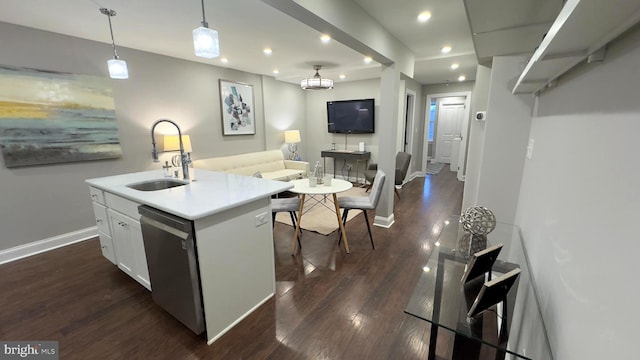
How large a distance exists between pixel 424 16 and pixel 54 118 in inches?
166

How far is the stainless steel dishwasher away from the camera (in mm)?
1584

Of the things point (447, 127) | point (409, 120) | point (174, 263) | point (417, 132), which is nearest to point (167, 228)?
point (174, 263)

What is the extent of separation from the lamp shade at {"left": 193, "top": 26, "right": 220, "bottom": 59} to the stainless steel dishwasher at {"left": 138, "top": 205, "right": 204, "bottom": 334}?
3.72ft

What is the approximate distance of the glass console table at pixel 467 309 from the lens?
3.31 ft

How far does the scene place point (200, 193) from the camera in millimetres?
1992

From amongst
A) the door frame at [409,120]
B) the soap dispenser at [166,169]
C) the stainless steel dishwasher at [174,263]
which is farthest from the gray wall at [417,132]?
the stainless steel dishwasher at [174,263]

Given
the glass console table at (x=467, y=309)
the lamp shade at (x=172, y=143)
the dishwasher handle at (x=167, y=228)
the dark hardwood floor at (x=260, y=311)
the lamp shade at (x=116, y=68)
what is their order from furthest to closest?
1. the lamp shade at (x=172, y=143)
2. the lamp shade at (x=116, y=68)
3. the dark hardwood floor at (x=260, y=311)
4. the dishwasher handle at (x=167, y=228)
5. the glass console table at (x=467, y=309)

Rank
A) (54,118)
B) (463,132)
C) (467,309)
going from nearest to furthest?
1. (467,309)
2. (54,118)
3. (463,132)

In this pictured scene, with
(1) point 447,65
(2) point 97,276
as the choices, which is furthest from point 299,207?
(1) point 447,65

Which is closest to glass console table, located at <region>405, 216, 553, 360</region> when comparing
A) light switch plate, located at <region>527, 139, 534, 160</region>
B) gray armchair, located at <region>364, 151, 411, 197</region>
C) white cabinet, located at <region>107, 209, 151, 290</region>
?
light switch plate, located at <region>527, 139, 534, 160</region>

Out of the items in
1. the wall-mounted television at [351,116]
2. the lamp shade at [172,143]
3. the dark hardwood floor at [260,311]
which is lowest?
the dark hardwood floor at [260,311]

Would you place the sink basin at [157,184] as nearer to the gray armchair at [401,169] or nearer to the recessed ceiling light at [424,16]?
the recessed ceiling light at [424,16]

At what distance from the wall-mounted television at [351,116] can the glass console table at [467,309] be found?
455 cm

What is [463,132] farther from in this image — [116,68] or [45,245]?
[45,245]
